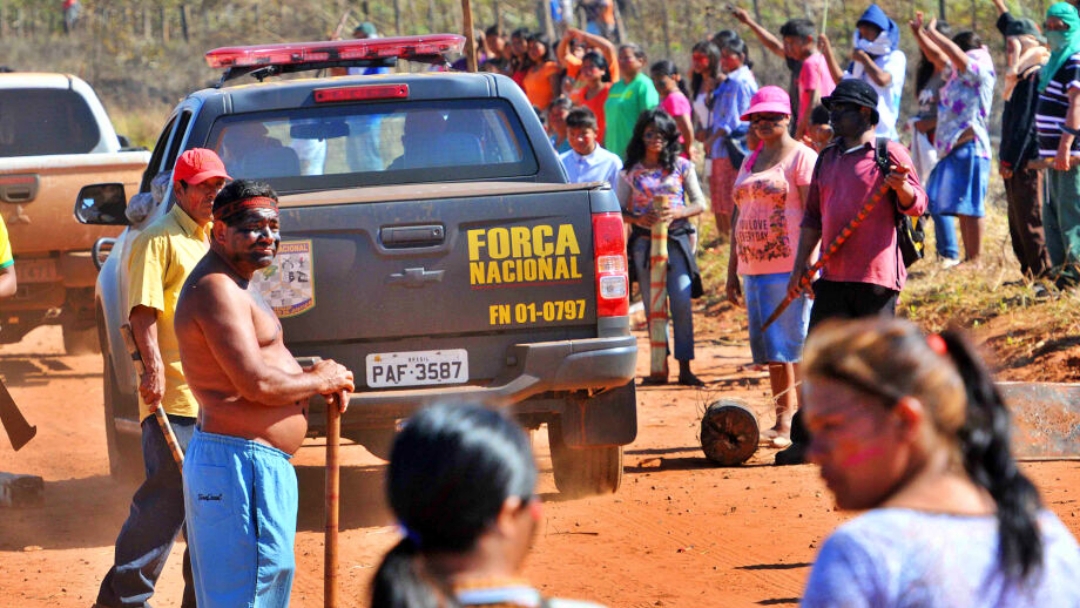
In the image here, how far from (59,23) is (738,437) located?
32389mm

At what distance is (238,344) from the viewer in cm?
429

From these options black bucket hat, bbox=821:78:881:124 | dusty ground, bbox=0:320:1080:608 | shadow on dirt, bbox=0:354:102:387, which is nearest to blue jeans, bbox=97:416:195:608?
dusty ground, bbox=0:320:1080:608

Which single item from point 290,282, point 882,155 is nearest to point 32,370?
point 290,282

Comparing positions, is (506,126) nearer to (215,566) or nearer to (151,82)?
(215,566)

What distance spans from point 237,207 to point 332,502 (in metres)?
0.91

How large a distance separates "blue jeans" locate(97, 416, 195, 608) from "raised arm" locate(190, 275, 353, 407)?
1.42m

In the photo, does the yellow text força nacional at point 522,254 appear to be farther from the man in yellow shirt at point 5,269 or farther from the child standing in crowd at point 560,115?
the child standing in crowd at point 560,115

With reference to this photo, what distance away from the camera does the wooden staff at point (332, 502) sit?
4156 mm

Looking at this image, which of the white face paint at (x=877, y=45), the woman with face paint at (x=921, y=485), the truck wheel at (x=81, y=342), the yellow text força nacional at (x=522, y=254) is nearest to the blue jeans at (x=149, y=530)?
the yellow text força nacional at (x=522, y=254)

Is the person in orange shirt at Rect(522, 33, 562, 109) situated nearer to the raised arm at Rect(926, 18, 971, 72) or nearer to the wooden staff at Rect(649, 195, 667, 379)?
the raised arm at Rect(926, 18, 971, 72)

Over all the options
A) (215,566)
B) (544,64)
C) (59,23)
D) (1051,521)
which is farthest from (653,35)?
(1051,521)

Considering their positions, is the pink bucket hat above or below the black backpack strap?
above

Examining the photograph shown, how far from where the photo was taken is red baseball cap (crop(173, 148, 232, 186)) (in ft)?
18.5

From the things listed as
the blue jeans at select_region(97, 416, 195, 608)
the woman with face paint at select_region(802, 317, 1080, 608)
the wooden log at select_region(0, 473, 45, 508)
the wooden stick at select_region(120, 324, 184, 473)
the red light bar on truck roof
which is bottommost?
the wooden log at select_region(0, 473, 45, 508)
